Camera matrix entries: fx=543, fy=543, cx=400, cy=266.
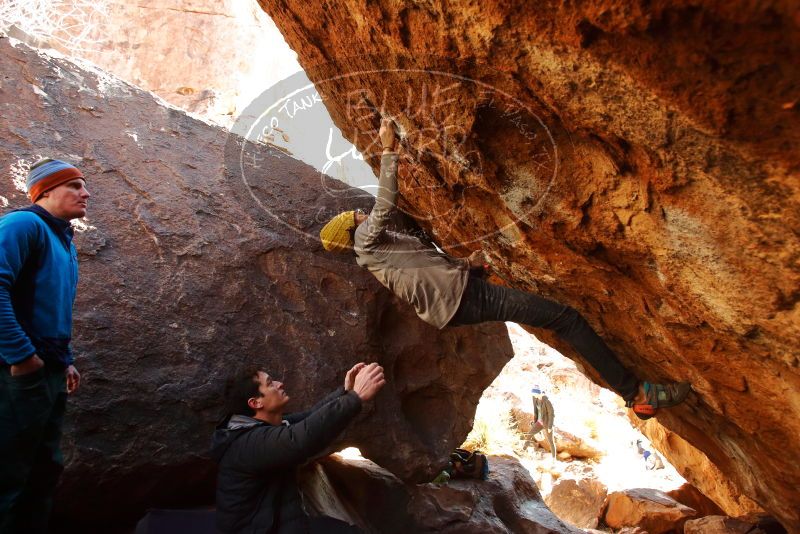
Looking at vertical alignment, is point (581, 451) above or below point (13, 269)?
below

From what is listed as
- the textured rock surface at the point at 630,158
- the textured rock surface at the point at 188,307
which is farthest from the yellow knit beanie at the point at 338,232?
the textured rock surface at the point at 188,307

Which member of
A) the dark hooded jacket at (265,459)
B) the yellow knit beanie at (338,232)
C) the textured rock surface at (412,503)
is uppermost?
the yellow knit beanie at (338,232)

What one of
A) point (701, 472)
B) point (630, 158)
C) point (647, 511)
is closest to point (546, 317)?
point (630, 158)

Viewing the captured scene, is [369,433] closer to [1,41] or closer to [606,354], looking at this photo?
[606,354]

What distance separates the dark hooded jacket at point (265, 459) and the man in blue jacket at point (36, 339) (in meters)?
0.82

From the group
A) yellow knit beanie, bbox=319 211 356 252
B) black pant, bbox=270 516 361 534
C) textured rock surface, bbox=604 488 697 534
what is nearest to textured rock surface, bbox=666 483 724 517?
textured rock surface, bbox=604 488 697 534

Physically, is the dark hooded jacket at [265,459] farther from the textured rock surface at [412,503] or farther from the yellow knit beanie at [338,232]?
the textured rock surface at [412,503]

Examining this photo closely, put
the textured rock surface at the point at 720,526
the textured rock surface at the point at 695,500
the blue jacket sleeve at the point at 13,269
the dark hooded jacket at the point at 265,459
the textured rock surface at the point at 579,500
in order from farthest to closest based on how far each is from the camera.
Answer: the textured rock surface at the point at 579,500 < the textured rock surface at the point at 695,500 < the textured rock surface at the point at 720,526 < the dark hooded jacket at the point at 265,459 < the blue jacket sleeve at the point at 13,269

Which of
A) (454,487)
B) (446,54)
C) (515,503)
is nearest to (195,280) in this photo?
(446,54)

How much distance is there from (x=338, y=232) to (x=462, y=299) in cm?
93

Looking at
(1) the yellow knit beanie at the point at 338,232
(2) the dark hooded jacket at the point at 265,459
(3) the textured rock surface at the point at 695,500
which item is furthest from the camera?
(3) the textured rock surface at the point at 695,500

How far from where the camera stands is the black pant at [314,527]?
2.71 m

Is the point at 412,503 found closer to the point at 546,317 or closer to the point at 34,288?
the point at 546,317

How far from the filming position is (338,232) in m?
3.62
